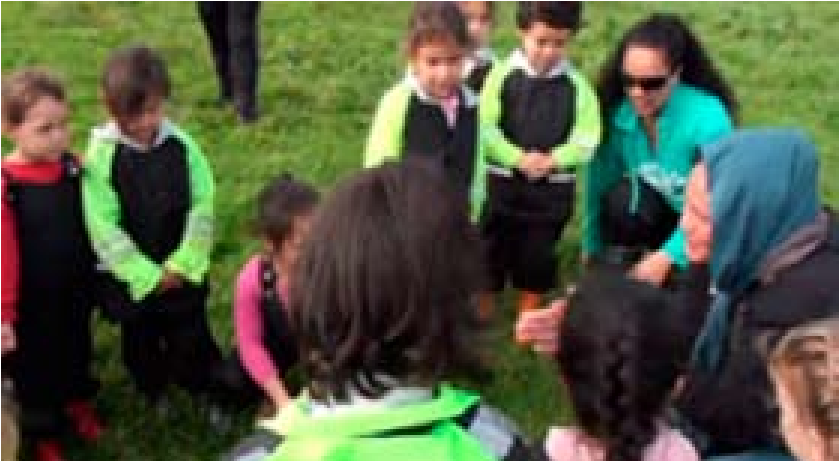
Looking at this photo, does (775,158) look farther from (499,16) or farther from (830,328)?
(499,16)

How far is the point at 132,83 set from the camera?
485 centimetres

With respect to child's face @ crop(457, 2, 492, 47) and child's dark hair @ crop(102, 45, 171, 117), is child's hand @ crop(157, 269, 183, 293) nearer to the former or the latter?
child's dark hair @ crop(102, 45, 171, 117)

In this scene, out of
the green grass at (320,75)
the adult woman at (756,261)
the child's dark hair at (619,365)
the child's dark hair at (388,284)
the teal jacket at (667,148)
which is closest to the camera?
the child's dark hair at (388,284)

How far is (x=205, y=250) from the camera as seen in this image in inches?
201

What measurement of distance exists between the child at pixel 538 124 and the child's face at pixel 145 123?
128cm

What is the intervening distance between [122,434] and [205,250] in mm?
687

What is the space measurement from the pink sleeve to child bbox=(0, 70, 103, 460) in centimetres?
49

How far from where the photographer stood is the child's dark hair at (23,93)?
15.4 ft

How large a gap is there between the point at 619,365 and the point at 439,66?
2.27 metres

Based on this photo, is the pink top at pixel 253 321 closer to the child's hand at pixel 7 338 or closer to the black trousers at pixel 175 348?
the black trousers at pixel 175 348

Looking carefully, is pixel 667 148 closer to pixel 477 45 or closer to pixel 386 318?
pixel 477 45

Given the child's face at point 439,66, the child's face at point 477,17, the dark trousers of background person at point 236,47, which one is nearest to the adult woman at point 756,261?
the child's face at point 439,66

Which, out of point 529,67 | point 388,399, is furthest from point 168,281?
point 388,399

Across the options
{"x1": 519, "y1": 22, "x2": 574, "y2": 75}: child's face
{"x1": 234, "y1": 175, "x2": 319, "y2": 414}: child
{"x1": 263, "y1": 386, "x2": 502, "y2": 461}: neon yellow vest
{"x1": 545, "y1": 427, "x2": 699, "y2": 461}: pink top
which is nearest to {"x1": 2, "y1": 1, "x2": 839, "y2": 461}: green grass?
{"x1": 234, "y1": 175, "x2": 319, "y2": 414}: child
